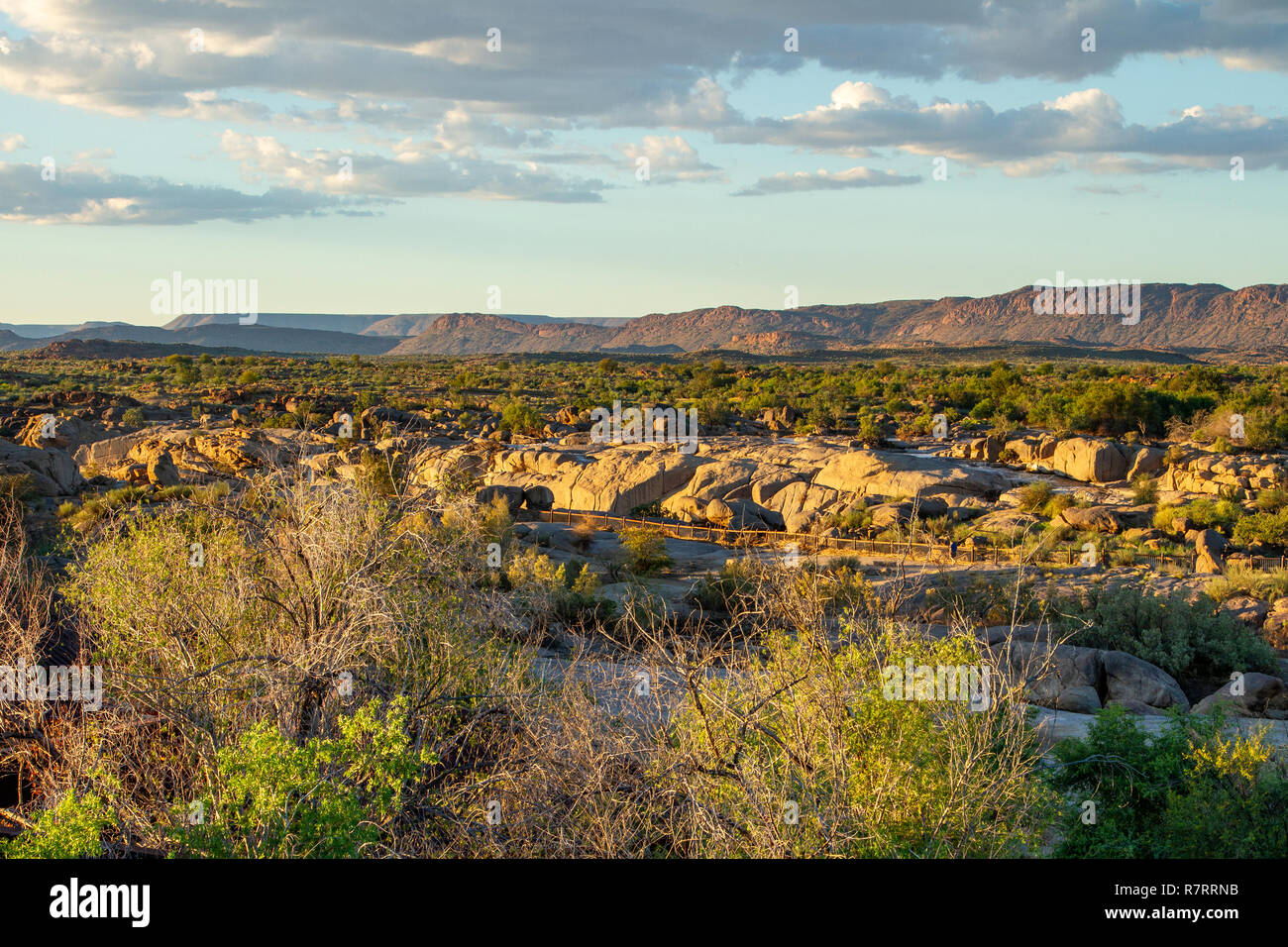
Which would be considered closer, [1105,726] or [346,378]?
[1105,726]

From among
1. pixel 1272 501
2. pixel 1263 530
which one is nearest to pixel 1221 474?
pixel 1272 501

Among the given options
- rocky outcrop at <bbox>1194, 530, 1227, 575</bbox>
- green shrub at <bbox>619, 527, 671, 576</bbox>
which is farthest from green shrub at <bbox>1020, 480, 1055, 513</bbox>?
green shrub at <bbox>619, 527, 671, 576</bbox>

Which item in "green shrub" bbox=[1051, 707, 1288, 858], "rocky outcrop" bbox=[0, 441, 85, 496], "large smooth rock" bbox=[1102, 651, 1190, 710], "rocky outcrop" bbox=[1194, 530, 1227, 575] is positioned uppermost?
"rocky outcrop" bbox=[0, 441, 85, 496]

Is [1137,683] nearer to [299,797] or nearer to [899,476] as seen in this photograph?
[299,797]

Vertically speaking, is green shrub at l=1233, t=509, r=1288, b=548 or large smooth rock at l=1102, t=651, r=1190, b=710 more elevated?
green shrub at l=1233, t=509, r=1288, b=548

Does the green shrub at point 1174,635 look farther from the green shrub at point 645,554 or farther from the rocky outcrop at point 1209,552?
the green shrub at point 645,554

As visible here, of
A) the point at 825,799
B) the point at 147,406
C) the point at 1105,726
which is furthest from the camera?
the point at 147,406

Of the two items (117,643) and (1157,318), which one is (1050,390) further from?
(1157,318)

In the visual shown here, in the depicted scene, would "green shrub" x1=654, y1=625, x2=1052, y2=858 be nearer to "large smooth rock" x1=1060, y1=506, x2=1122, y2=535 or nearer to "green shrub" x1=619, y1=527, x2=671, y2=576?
"green shrub" x1=619, y1=527, x2=671, y2=576

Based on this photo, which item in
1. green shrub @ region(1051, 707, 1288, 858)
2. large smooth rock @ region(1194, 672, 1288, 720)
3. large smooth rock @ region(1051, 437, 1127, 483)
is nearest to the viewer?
green shrub @ region(1051, 707, 1288, 858)

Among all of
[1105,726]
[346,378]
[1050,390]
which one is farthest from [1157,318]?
[1105,726]

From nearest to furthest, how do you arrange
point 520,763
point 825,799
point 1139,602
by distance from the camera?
point 825,799 < point 520,763 < point 1139,602

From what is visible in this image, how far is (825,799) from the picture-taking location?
6898 millimetres

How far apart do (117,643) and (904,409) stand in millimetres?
51401
